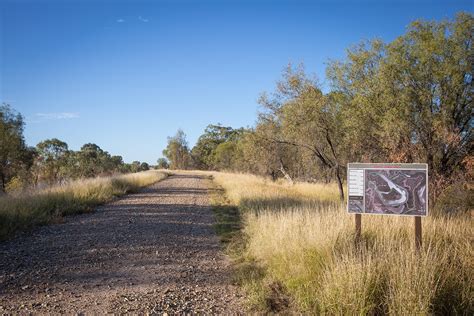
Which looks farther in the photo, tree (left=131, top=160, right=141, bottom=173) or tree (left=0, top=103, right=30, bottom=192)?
tree (left=131, top=160, right=141, bottom=173)

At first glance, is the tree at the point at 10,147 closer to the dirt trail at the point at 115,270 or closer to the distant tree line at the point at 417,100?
the dirt trail at the point at 115,270

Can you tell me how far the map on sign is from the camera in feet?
16.1

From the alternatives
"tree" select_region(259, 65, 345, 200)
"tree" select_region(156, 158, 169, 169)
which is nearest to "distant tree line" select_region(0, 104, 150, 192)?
"tree" select_region(259, 65, 345, 200)

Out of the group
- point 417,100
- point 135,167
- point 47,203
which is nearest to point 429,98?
point 417,100

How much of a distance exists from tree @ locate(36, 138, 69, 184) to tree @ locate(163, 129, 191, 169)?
52701 mm

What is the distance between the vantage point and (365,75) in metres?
11.4

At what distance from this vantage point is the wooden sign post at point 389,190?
490 centimetres

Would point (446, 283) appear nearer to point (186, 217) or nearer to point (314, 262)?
point (314, 262)

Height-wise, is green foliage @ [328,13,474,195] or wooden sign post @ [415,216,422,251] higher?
green foliage @ [328,13,474,195]

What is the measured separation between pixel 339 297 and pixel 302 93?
11.0 metres

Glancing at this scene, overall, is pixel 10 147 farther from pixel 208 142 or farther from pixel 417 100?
pixel 208 142

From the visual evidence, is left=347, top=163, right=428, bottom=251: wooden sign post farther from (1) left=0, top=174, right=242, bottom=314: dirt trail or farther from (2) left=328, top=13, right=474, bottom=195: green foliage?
(2) left=328, top=13, right=474, bottom=195: green foliage

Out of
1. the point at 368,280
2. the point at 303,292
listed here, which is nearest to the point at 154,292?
the point at 303,292

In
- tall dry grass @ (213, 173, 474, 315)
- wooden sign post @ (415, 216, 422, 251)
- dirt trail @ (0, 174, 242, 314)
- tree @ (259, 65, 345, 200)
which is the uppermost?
tree @ (259, 65, 345, 200)
